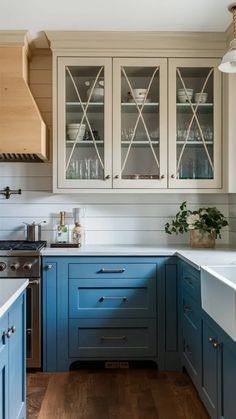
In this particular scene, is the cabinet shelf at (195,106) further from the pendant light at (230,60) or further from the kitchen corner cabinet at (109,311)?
the kitchen corner cabinet at (109,311)

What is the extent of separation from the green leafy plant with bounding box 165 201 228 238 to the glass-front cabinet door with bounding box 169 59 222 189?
23 centimetres

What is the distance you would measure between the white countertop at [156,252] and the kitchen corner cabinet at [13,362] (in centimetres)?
95

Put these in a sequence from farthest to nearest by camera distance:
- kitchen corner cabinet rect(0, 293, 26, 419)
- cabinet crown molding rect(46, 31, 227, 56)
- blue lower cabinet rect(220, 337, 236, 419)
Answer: cabinet crown molding rect(46, 31, 227, 56) → blue lower cabinet rect(220, 337, 236, 419) → kitchen corner cabinet rect(0, 293, 26, 419)

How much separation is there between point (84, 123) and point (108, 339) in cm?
160

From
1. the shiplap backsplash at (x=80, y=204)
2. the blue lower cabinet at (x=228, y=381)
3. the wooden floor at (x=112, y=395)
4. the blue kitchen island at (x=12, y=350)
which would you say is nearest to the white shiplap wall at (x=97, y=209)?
the shiplap backsplash at (x=80, y=204)

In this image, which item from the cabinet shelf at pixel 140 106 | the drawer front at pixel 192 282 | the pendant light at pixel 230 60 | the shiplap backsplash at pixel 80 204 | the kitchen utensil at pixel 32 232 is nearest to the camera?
the pendant light at pixel 230 60

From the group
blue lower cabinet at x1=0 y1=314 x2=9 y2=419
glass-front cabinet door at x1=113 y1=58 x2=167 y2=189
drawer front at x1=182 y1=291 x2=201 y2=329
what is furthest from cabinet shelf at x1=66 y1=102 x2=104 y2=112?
blue lower cabinet at x1=0 y1=314 x2=9 y2=419

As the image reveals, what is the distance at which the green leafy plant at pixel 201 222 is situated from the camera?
3074 millimetres

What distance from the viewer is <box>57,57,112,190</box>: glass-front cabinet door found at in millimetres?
2980

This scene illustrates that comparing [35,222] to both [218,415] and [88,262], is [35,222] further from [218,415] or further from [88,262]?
[218,415]

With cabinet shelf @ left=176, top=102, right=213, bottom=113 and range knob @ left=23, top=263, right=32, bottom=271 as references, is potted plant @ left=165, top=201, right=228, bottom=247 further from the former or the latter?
range knob @ left=23, top=263, right=32, bottom=271

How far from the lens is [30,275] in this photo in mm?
2754

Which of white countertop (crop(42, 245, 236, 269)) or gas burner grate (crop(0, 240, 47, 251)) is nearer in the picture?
white countertop (crop(42, 245, 236, 269))

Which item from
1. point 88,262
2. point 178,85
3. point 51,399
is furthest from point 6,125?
point 51,399
